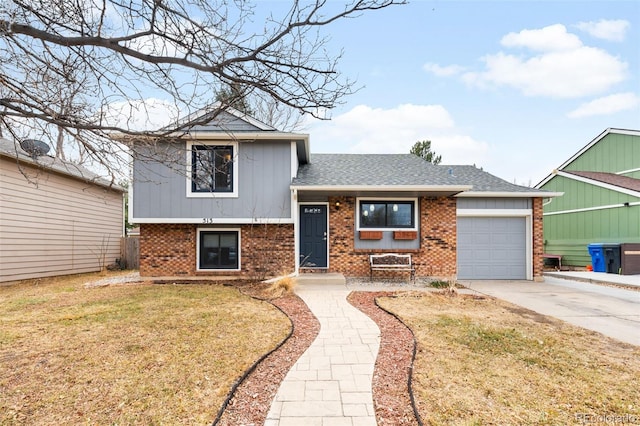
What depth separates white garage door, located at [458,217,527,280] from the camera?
10344mm

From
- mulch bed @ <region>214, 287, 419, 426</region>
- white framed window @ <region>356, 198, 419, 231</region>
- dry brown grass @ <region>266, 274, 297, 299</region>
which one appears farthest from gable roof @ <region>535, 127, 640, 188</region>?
mulch bed @ <region>214, 287, 419, 426</region>

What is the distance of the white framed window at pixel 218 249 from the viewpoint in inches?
394

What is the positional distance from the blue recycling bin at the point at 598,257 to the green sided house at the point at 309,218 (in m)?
3.47

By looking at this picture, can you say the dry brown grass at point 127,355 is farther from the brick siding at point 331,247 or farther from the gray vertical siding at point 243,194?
the gray vertical siding at point 243,194

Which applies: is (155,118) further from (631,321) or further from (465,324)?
(631,321)

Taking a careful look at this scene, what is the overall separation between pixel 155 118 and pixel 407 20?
445 cm

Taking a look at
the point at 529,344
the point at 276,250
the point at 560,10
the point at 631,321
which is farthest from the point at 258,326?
the point at 560,10

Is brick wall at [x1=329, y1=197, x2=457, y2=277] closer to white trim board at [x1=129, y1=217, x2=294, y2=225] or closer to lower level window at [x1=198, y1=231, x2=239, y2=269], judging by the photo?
white trim board at [x1=129, y1=217, x2=294, y2=225]

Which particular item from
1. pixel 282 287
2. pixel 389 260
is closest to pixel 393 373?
pixel 282 287

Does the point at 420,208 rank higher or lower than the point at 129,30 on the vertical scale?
A: lower

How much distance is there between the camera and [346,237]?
999cm

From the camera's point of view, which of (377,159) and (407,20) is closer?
(407,20)

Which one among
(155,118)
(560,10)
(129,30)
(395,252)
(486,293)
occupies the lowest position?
(486,293)

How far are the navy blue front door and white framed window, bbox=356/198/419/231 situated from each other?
1180 mm
